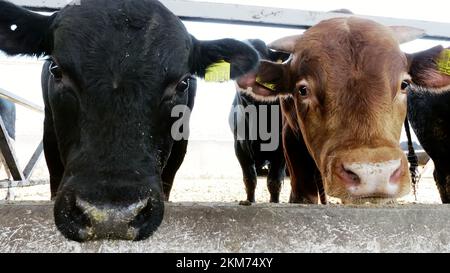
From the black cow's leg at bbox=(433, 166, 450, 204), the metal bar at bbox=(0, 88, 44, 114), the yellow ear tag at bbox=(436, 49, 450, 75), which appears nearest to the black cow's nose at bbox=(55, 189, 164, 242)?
the yellow ear tag at bbox=(436, 49, 450, 75)

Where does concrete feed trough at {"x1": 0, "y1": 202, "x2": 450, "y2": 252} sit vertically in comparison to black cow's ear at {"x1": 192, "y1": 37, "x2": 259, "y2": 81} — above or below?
below

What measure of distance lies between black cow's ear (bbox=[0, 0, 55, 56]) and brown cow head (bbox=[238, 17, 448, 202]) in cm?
158

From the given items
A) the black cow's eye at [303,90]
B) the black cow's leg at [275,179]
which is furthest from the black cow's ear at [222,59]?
the black cow's leg at [275,179]

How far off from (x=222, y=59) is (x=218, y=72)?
0.09 meters

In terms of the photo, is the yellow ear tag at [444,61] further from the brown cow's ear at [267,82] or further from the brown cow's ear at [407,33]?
the brown cow's ear at [267,82]

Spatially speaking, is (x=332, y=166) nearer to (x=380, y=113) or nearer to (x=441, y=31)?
(x=380, y=113)

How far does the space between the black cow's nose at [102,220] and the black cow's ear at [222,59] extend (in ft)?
4.62

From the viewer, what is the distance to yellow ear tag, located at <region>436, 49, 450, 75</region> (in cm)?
344

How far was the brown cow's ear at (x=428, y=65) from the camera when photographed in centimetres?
343

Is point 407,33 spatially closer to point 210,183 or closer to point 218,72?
point 218,72

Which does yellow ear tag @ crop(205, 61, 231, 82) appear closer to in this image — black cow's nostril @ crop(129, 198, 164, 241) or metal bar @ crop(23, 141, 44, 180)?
black cow's nostril @ crop(129, 198, 164, 241)

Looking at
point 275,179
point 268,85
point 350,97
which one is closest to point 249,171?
point 275,179
